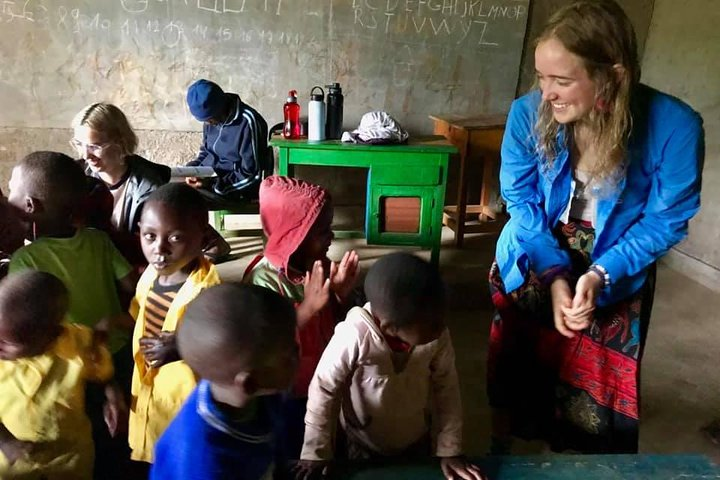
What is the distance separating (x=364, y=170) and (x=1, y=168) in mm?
2889

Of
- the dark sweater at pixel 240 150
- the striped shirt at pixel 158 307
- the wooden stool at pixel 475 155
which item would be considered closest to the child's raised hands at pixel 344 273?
the striped shirt at pixel 158 307

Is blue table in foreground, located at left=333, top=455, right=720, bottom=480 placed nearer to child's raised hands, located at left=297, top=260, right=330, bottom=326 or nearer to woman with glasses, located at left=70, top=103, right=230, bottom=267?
child's raised hands, located at left=297, top=260, right=330, bottom=326

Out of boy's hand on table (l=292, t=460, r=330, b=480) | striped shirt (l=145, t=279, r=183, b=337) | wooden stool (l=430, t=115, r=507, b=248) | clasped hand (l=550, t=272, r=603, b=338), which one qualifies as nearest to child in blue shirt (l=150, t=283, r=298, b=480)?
boy's hand on table (l=292, t=460, r=330, b=480)

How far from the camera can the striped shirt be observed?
158 centimetres

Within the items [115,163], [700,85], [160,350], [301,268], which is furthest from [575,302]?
[700,85]

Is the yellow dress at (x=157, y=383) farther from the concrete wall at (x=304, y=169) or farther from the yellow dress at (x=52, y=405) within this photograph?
the concrete wall at (x=304, y=169)

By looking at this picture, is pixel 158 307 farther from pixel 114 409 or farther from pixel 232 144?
pixel 232 144

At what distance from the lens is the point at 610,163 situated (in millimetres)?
1586

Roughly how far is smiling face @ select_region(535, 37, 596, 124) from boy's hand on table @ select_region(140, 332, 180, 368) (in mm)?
1164

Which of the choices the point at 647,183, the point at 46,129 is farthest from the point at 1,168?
the point at 647,183

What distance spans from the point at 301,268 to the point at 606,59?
3.34ft

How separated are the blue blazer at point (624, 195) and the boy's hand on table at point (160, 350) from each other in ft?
3.33

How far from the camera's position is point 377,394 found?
145 centimetres

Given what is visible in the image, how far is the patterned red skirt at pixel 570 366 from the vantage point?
5.74 feet
